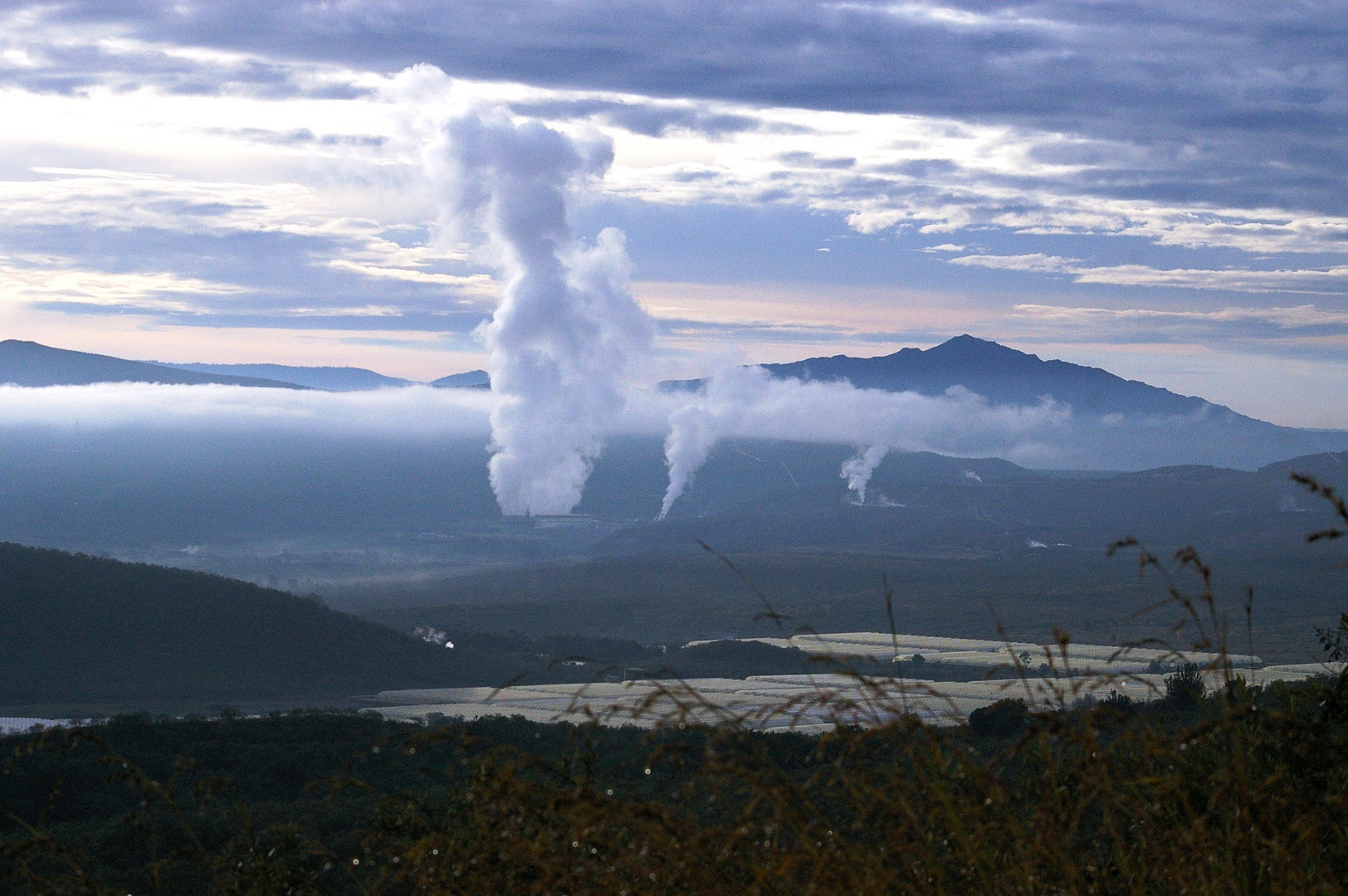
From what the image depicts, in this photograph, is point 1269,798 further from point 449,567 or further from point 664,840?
point 449,567

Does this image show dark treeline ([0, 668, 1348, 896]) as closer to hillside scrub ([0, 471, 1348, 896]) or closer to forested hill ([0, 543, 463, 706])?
hillside scrub ([0, 471, 1348, 896])

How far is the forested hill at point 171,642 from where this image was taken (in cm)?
7819

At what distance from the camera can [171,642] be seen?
279ft

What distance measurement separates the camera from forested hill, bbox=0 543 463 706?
78.2m

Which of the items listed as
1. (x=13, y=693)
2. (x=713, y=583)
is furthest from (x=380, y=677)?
(x=713, y=583)

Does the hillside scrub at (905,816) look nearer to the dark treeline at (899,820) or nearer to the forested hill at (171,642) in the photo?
the dark treeline at (899,820)

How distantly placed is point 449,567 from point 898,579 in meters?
70.7

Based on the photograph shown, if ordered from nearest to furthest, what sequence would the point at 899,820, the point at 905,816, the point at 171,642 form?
the point at 905,816, the point at 899,820, the point at 171,642

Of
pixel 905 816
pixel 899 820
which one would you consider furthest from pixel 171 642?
pixel 905 816

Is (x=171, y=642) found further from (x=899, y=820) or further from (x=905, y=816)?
(x=905, y=816)

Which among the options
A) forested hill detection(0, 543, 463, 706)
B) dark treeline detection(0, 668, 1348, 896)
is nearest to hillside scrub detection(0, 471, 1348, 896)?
dark treeline detection(0, 668, 1348, 896)

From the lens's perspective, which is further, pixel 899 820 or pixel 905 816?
pixel 899 820

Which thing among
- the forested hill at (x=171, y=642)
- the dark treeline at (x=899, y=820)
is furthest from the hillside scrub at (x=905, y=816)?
the forested hill at (x=171, y=642)

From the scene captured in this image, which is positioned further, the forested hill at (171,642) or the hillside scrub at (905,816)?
the forested hill at (171,642)
